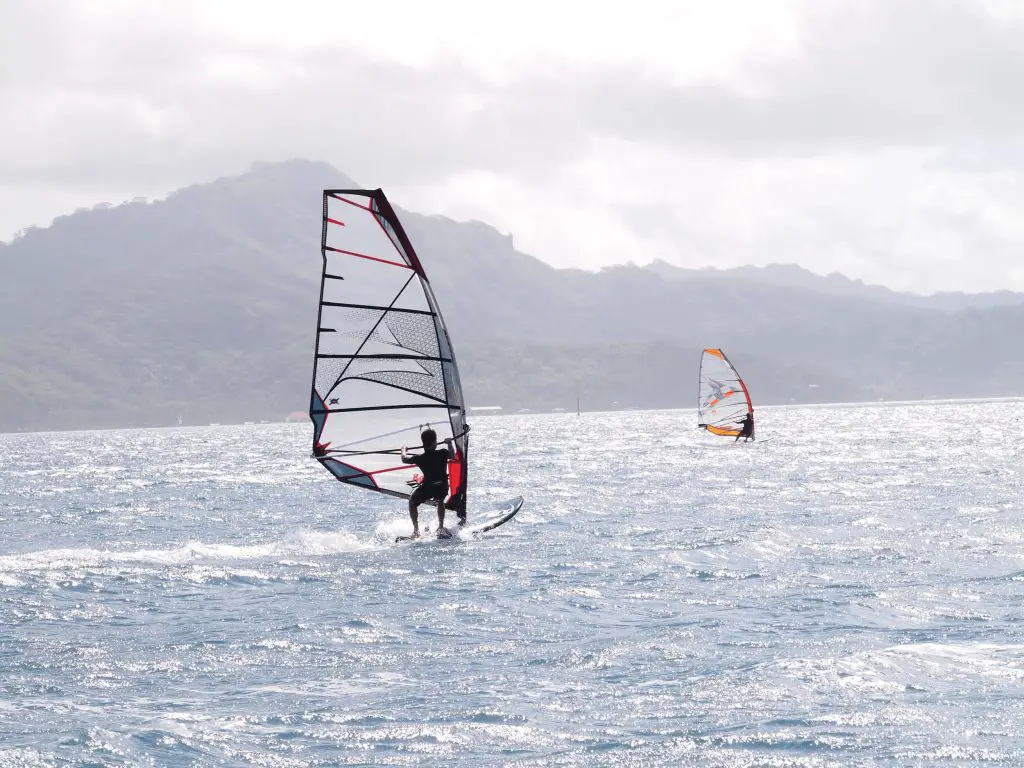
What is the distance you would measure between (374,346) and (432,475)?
7.35 ft

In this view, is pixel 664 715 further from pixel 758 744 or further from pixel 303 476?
pixel 303 476

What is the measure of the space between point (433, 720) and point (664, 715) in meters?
1.69

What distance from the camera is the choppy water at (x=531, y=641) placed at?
8.95 m

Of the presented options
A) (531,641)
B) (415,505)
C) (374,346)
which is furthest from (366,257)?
(531,641)

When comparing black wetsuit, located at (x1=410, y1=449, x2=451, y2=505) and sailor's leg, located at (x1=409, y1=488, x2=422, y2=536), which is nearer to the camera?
black wetsuit, located at (x1=410, y1=449, x2=451, y2=505)

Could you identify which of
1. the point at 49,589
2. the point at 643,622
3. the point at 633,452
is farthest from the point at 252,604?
the point at 633,452

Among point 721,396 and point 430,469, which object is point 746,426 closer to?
point 721,396

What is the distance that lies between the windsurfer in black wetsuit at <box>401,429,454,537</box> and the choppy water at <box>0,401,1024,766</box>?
0.79 metres

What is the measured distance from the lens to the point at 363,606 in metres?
14.6

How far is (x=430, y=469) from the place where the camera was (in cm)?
2042

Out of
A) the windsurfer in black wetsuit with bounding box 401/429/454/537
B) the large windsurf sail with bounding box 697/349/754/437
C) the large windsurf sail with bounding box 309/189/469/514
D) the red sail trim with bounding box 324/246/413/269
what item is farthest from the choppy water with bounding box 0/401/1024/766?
the large windsurf sail with bounding box 697/349/754/437

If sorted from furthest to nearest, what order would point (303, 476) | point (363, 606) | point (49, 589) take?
point (303, 476) → point (49, 589) → point (363, 606)

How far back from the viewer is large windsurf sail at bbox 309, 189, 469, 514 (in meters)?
19.7

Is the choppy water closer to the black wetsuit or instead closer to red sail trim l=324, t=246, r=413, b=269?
the black wetsuit
